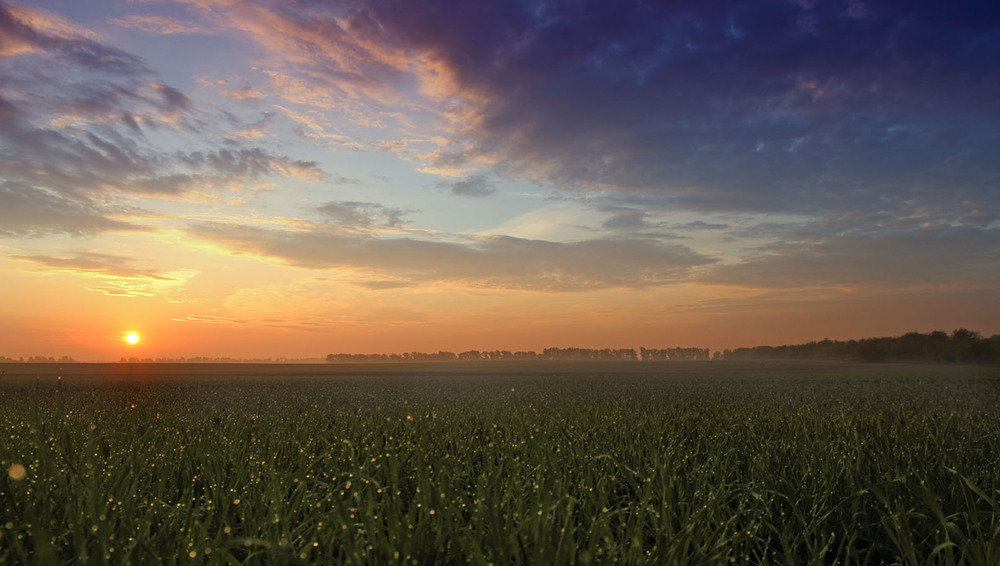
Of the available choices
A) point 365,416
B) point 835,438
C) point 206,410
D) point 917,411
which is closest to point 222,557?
point 365,416

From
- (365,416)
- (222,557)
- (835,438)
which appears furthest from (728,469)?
(365,416)

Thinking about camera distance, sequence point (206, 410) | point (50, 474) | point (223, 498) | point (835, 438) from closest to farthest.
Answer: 1. point (223, 498)
2. point (50, 474)
3. point (835, 438)
4. point (206, 410)

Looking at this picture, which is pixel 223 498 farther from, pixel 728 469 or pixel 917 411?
pixel 917 411

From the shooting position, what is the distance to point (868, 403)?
1288 centimetres

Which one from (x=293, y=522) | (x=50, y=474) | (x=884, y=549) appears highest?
(x=50, y=474)

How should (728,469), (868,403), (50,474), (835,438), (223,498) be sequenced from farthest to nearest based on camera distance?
(868,403)
(835,438)
(728,469)
(50,474)
(223,498)

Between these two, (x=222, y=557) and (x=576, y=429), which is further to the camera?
(x=576, y=429)

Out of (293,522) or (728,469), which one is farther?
(728,469)

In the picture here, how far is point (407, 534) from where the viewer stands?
9.77 ft

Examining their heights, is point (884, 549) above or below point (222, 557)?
below

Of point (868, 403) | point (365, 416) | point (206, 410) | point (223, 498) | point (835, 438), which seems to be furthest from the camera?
point (868, 403)

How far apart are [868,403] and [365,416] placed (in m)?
11.2

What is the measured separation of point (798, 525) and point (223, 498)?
4.13 metres

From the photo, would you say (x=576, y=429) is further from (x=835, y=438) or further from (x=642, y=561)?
(x=642, y=561)
